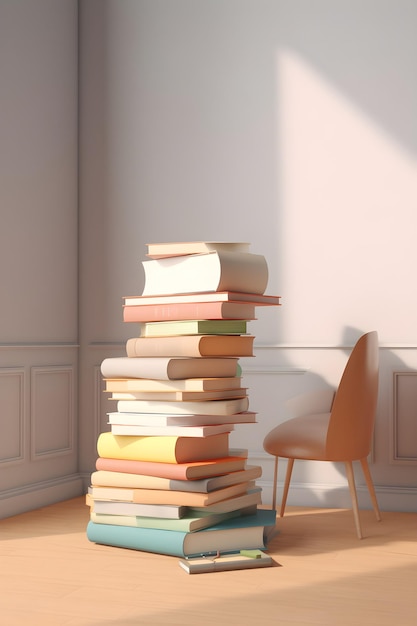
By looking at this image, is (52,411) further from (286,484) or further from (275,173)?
(275,173)

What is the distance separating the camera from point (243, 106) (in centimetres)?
425

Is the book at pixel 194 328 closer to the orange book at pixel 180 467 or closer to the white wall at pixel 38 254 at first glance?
the orange book at pixel 180 467

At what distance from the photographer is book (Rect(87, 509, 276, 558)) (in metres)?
2.97

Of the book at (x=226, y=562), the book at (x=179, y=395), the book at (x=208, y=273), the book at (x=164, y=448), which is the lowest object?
the book at (x=226, y=562)

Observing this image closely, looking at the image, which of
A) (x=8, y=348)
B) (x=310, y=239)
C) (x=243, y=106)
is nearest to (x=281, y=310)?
(x=310, y=239)

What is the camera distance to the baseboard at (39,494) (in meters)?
3.87

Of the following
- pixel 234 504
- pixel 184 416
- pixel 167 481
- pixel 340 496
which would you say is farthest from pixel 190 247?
pixel 340 496

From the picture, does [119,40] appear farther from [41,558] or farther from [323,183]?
[41,558]

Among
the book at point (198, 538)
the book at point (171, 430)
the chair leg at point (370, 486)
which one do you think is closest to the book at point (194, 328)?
the book at point (171, 430)

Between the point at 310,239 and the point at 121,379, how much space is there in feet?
4.48

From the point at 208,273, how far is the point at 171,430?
0.59 meters

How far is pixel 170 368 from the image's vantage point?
10.1ft

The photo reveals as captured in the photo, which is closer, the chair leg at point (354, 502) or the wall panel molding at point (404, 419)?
the chair leg at point (354, 502)

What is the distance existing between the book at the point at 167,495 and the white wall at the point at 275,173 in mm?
1068
